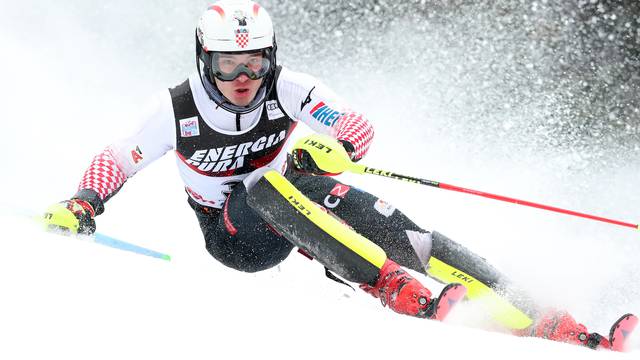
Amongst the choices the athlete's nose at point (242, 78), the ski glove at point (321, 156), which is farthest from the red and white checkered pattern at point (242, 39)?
the ski glove at point (321, 156)

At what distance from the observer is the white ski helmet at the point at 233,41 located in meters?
3.10

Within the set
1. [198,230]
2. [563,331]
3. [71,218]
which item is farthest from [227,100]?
[198,230]

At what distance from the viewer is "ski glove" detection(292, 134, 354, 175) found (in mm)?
2990

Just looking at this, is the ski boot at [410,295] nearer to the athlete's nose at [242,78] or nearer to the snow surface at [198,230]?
the snow surface at [198,230]

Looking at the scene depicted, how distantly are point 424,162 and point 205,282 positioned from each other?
186 inches

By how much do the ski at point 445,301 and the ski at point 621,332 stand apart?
615mm

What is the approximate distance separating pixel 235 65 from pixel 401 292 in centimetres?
117

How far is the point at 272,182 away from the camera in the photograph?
9.96 feet

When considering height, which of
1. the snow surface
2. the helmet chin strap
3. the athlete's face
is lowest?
the snow surface

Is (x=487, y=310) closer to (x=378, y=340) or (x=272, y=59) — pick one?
(x=378, y=340)

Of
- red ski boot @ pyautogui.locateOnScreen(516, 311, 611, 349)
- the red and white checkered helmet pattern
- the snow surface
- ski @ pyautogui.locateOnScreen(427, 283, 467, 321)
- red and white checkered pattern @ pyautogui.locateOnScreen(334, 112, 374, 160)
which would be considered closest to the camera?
the snow surface

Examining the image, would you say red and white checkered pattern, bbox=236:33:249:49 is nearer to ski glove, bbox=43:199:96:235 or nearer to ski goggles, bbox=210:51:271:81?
ski goggles, bbox=210:51:271:81

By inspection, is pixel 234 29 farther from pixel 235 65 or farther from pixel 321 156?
pixel 321 156

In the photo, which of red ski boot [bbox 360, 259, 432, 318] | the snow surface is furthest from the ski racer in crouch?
the snow surface
